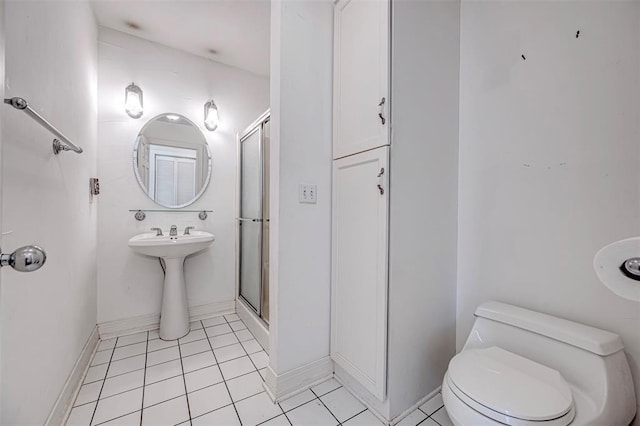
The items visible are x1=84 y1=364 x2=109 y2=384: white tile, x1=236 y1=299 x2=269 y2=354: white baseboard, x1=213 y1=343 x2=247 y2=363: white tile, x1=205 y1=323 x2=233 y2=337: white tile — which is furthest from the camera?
x1=205 y1=323 x2=233 y2=337: white tile

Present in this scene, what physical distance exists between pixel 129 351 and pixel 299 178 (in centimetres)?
172

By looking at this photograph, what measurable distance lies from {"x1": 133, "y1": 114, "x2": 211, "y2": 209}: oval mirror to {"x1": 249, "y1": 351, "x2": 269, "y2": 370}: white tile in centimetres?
137

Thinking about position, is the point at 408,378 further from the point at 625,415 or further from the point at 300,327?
the point at 625,415

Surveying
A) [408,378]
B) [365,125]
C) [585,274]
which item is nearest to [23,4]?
[365,125]

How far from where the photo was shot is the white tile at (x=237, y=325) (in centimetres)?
220

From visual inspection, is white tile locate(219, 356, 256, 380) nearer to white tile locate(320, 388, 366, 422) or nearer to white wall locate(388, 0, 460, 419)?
white tile locate(320, 388, 366, 422)

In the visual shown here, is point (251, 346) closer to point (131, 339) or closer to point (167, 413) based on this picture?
point (167, 413)

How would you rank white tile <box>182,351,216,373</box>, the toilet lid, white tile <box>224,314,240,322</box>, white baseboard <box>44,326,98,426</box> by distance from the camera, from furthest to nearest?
1. white tile <box>224,314,240,322</box>
2. white tile <box>182,351,216,373</box>
3. white baseboard <box>44,326,98,426</box>
4. the toilet lid

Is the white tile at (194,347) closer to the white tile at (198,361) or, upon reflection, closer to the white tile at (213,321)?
the white tile at (198,361)

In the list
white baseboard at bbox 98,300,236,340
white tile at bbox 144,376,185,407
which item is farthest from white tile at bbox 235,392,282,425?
white baseboard at bbox 98,300,236,340

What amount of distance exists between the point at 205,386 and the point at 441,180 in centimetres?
173

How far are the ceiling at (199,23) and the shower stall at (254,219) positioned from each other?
2.30 feet

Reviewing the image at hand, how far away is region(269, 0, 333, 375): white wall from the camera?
140 centimetres

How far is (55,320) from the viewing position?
1.21 metres
